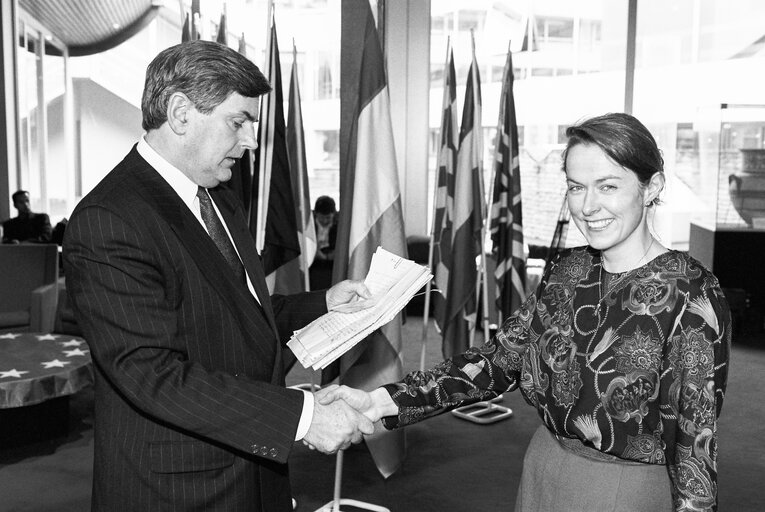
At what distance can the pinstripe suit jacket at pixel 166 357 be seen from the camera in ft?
4.91

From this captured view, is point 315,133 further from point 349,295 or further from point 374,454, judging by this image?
point 349,295

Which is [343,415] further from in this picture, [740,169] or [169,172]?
[740,169]

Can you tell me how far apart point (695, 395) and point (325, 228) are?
18.1 feet

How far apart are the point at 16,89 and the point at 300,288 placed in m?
6.61

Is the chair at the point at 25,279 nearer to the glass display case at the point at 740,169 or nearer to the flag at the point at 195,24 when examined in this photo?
the flag at the point at 195,24

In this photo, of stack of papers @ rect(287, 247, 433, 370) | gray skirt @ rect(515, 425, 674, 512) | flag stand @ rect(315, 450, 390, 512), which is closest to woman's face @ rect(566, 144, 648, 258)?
gray skirt @ rect(515, 425, 674, 512)

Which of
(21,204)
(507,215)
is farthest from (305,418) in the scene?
(21,204)

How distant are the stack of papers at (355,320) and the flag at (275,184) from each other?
1.76 meters

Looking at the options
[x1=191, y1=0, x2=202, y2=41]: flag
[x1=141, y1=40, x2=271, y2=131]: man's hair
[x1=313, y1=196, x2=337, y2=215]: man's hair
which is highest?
[x1=191, y1=0, x2=202, y2=41]: flag

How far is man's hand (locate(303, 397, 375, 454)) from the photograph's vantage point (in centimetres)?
168

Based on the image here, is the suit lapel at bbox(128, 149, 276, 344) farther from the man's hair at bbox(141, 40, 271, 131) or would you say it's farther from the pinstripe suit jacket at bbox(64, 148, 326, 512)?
the man's hair at bbox(141, 40, 271, 131)

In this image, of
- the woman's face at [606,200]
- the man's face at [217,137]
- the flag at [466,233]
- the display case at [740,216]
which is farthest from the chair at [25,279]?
the display case at [740,216]

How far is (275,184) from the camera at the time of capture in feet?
13.0

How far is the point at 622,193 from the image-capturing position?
1589 mm
